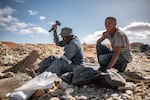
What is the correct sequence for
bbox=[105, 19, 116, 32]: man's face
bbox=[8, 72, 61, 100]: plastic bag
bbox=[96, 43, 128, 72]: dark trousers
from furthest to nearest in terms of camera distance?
bbox=[96, 43, 128, 72]: dark trousers, bbox=[105, 19, 116, 32]: man's face, bbox=[8, 72, 61, 100]: plastic bag

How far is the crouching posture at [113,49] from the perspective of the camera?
5316 mm

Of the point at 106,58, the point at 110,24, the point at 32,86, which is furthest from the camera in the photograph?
the point at 106,58

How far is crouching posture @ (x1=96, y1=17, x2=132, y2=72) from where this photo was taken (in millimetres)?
5316

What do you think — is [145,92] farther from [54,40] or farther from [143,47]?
[143,47]

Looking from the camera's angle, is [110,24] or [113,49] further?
[113,49]

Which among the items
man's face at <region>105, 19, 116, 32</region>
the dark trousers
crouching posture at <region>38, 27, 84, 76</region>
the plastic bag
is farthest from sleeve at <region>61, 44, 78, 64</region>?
the plastic bag

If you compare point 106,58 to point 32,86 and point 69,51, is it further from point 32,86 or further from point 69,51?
point 32,86

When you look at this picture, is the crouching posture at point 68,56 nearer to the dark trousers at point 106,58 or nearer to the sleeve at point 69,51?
the sleeve at point 69,51

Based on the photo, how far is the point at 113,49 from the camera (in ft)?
18.8

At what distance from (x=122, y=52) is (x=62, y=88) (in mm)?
1577

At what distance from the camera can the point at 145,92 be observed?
481 cm

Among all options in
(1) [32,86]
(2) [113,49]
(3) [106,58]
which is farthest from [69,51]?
(1) [32,86]

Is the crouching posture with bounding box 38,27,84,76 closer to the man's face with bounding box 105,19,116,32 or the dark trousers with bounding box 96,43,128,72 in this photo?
the dark trousers with bounding box 96,43,128,72

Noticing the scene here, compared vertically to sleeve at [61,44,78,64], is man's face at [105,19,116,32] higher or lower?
higher
